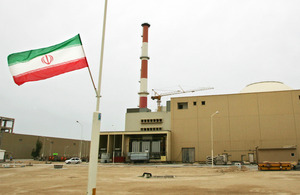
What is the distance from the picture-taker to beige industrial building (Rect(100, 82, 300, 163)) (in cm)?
5416

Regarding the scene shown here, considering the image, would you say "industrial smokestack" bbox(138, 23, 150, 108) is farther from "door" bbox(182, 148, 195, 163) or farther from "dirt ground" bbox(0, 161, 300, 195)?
"dirt ground" bbox(0, 161, 300, 195)

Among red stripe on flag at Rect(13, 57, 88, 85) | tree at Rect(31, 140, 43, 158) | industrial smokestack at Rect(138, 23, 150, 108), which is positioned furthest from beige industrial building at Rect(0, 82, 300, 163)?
red stripe on flag at Rect(13, 57, 88, 85)

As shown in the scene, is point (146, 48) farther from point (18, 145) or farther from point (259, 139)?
point (18, 145)

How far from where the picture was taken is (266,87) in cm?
6344

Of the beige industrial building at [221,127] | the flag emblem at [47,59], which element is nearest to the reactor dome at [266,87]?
the beige industrial building at [221,127]

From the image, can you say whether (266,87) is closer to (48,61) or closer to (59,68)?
(59,68)

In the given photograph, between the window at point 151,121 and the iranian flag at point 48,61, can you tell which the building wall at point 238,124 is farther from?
the iranian flag at point 48,61

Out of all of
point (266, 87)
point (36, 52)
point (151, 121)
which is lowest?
point (36, 52)

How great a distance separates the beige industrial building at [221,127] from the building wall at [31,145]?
41.8 m

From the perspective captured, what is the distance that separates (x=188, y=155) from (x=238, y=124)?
12.6m

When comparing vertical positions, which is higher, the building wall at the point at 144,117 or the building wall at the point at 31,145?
the building wall at the point at 144,117

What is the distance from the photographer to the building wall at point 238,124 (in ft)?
177

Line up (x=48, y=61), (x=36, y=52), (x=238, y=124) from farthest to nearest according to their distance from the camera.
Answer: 1. (x=238, y=124)
2. (x=36, y=52)
3. (x=48, y=61)

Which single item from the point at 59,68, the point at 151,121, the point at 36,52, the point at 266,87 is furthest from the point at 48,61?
the point at 266,87
